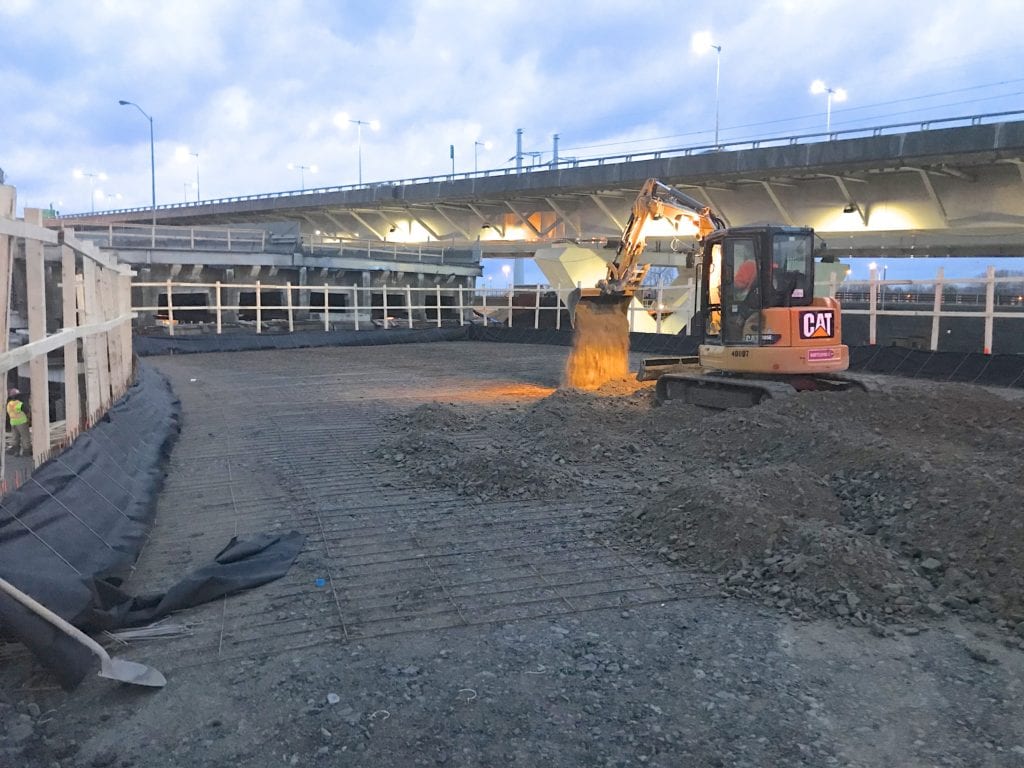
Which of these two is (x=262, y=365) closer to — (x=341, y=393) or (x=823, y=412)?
(x=341, y=393)

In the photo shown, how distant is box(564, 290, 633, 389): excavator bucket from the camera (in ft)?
49.6

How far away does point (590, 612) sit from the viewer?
493 cm

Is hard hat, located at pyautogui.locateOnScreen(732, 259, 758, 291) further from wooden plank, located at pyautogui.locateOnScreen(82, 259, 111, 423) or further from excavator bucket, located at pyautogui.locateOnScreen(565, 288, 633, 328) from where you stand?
wooden plank, located at pyautogui.locateOnScreen(82, 259, 111, 423)

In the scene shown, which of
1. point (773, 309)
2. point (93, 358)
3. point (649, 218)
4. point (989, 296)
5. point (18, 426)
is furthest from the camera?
point (989, 296)

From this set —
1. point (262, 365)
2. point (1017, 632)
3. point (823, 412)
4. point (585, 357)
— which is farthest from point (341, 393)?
point (1017, 632)

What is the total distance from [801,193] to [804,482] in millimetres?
24497

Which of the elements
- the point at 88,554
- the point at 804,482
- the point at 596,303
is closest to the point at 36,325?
the point at 88,554

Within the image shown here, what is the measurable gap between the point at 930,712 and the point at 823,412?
6.66 metres

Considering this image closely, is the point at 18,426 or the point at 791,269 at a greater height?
the point at 791,269

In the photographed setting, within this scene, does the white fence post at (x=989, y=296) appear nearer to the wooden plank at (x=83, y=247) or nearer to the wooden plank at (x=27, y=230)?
the wooden plank at (x=83, y=247)

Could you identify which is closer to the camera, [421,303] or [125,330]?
[125,330]

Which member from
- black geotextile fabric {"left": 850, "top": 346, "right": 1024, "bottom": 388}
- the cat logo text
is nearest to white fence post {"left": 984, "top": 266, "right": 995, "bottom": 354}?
black geotextile fabric {"left": 850, "top": 346, "right": 1024, "bottom": 388}

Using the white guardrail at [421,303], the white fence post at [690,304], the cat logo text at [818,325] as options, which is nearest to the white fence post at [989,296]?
the cat logo text at [818,325]

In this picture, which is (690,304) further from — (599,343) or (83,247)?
(83,247)
